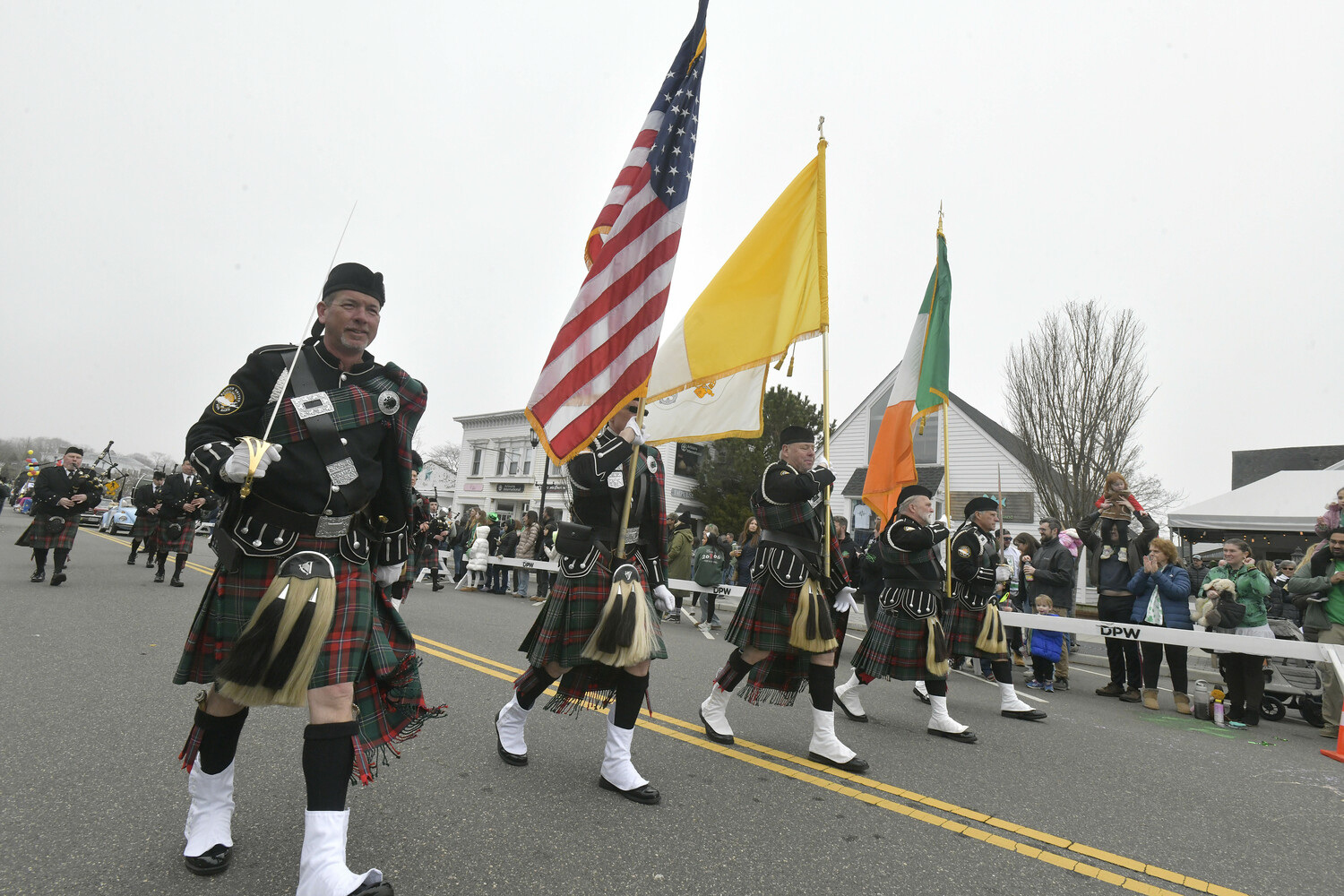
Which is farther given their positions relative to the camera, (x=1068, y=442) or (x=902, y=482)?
(x=1068, y=442)

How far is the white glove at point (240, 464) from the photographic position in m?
2.19

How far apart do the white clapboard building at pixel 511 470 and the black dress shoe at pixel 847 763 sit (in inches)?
1303

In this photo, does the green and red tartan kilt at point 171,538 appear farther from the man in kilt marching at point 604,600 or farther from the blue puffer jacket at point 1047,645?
the blue puffer jacket at point 1047,645

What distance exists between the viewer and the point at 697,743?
14.3 ft

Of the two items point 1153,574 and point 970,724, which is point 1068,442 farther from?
point 970,724

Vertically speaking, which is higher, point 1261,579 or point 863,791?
point 1261,579

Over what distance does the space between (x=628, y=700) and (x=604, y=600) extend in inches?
18.9

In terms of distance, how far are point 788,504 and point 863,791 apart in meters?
1.58

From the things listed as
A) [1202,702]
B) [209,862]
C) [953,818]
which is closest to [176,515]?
[209,862]

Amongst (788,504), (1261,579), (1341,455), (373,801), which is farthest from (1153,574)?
(1341,455)

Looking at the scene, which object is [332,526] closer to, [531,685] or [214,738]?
[214,738]

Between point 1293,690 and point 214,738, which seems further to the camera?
point 1293,690

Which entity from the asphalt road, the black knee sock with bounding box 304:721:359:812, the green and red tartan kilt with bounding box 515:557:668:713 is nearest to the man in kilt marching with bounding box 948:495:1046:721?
the asphalt road

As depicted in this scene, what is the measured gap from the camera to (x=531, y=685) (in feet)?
12.3
